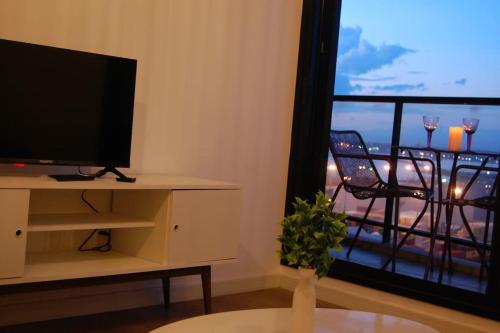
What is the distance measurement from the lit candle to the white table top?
2.10 meters

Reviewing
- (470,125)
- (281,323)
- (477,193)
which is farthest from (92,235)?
(477,193)

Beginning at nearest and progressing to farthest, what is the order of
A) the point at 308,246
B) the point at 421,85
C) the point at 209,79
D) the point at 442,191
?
the point at 308,246 < the point at 209,79 < the point at 442,191 < the point at 421,85

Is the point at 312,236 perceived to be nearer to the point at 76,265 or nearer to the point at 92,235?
the point at 76,265

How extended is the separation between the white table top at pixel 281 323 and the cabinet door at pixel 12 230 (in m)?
0.82

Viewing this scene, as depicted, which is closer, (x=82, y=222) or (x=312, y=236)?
(x=312, y=236)

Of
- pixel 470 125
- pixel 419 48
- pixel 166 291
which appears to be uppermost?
pixel 419 48

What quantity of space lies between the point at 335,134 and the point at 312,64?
65 cm

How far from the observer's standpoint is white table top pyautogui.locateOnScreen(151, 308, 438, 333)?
4.71ft

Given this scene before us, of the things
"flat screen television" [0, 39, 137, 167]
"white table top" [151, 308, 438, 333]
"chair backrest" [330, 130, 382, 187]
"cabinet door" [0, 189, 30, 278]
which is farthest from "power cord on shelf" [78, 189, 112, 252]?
"chair backrest" [330, 130, 382, 187]

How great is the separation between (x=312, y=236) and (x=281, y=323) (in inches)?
14.6

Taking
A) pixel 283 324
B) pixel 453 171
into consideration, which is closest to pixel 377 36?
pixel 453 171

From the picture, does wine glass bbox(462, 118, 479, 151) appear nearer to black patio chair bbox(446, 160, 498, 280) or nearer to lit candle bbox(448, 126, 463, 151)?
lit candle bbox(448, 126, 463, 151)

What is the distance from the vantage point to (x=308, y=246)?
1295 mm

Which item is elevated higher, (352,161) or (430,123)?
(430,123)
